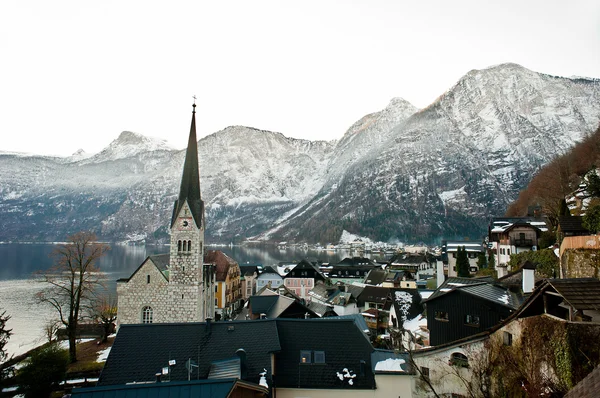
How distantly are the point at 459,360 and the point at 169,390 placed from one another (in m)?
13.4

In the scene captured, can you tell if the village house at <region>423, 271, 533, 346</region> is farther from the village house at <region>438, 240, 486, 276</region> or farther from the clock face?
the village house at <region>438, 240, 486, 276</region>

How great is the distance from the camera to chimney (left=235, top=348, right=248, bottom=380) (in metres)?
17.2

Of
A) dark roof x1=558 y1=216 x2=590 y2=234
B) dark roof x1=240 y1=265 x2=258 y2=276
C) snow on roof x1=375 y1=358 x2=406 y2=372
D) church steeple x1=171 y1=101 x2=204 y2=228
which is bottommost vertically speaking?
dark roof x1=240 y1=265 x2=258 y2=276

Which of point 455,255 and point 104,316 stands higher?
point 455,255

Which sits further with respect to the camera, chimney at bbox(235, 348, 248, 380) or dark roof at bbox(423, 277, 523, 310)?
dark roof at bbox(423, 277, 523, 310)

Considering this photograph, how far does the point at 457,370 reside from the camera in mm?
18750

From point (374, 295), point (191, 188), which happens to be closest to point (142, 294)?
point (191, 188)

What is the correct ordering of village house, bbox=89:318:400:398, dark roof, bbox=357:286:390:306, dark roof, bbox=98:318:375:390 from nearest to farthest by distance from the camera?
village house, bbox=89:318:400:398
dark roof, bbox=98:318:375:390
dark roof, bbox=357:286:390:306

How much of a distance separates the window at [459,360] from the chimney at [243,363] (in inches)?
382

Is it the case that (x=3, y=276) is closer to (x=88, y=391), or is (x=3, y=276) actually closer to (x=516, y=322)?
(x=88, y=391)

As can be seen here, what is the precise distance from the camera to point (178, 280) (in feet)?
112

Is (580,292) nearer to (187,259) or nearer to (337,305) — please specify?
(187,259)

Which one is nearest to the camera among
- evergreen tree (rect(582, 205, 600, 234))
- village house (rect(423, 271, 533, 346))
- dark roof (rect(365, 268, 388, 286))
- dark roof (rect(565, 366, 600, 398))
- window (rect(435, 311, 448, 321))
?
dark roof (rect(565, 366, 600, 398))

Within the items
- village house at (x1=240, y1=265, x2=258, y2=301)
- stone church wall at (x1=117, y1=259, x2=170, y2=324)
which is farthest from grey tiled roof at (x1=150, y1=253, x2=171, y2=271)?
village house at (x1=240, y1=265, x2=258, y2=301)
